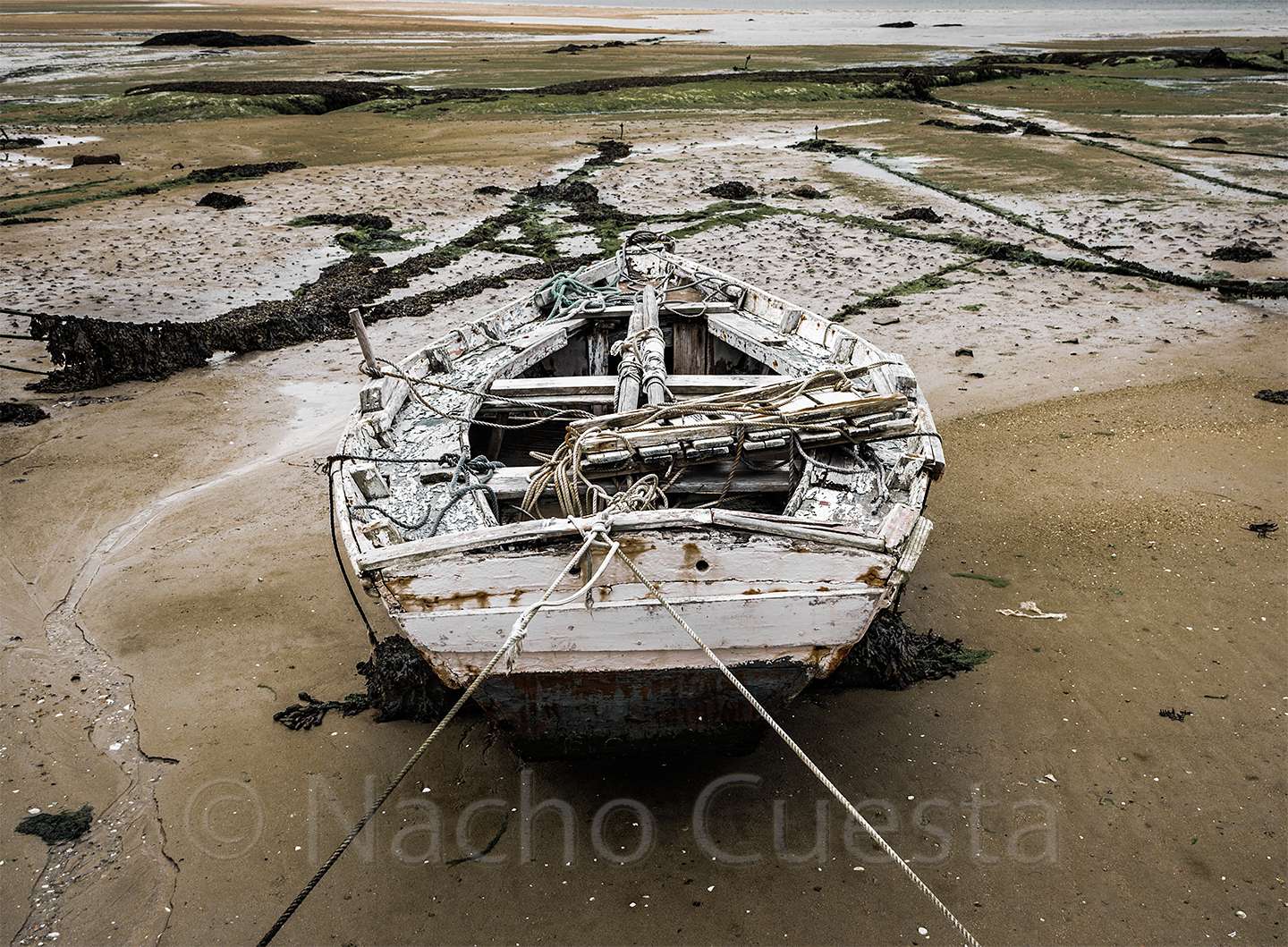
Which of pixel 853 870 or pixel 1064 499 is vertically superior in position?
pixel 1064 499

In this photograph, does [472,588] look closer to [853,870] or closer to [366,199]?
[853,870]

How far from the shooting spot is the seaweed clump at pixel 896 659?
16.7 feet

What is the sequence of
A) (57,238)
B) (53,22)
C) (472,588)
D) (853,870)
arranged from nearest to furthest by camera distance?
(472,588) < (853,870) < (57,238) < (53,22)

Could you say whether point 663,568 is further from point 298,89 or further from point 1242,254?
point 298,89

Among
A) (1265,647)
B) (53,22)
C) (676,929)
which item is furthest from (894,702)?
(53,22)

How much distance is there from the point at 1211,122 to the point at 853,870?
2868 centimetres

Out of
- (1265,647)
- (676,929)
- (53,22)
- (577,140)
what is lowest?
(676,929)

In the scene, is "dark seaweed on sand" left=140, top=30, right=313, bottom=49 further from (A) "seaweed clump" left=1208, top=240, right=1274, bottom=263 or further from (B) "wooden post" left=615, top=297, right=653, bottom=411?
(B) "wooden post" left=615, top=297, right=653, bottom=411

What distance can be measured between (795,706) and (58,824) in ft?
13.7

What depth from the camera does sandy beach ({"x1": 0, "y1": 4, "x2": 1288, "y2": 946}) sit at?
3.89 metres

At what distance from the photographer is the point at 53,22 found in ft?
235

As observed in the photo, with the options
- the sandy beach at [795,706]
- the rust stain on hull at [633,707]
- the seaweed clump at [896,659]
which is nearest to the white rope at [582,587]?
the rust stain on hull at [633,707]

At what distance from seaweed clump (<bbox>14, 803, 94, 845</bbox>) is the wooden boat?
7.14 feet

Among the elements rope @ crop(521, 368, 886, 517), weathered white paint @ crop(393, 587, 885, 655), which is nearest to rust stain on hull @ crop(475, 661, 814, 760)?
weathered white paint @ crop(393, 587, 885, 655)
